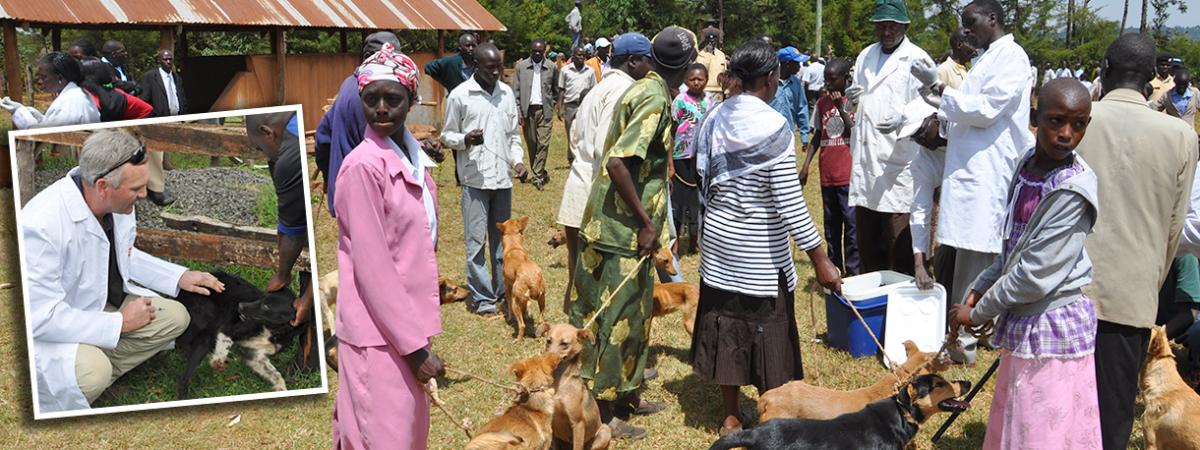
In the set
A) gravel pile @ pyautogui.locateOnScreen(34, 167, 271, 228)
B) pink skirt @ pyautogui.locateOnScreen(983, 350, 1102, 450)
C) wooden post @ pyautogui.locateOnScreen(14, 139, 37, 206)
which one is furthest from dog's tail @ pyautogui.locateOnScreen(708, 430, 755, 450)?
wooden post @ pyautogui.locateOnScreen(14, 139, 37, 206)

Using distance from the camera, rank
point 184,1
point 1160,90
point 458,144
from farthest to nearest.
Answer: point 184,1, point 1160,90, point 458,144

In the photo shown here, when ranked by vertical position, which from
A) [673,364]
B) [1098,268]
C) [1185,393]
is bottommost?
[673,364]

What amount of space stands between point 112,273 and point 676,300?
395 cm

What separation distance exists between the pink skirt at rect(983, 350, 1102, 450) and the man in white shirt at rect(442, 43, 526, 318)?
446cm

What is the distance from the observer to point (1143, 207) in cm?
373

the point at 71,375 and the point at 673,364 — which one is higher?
the point at 71,375

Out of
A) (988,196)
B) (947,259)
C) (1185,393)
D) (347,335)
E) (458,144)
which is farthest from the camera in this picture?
(458,144)

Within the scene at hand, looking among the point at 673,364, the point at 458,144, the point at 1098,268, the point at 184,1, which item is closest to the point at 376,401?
the point at 1098,268

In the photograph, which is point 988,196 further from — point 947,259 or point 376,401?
point 376,401

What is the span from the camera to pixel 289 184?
4.14 metres

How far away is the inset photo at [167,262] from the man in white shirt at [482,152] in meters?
2.95

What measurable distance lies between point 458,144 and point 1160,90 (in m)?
9.51

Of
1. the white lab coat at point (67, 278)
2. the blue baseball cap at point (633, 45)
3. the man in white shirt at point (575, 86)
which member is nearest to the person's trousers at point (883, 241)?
the blue baseball cap at point (633, 45)

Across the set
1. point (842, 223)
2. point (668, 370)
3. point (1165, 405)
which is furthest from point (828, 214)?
point (1165, 405)
